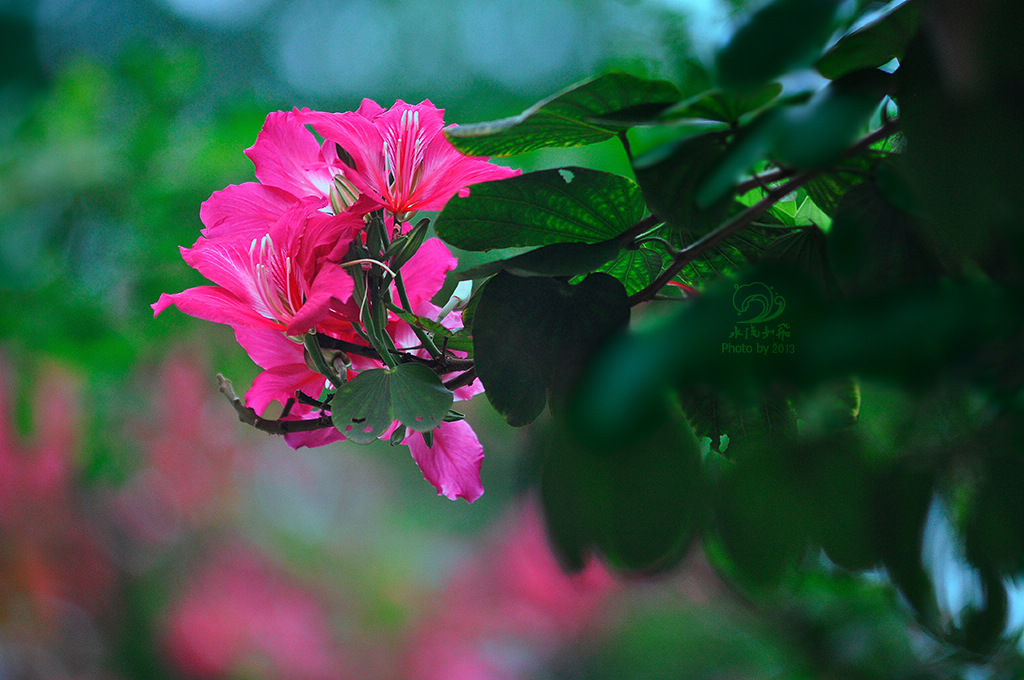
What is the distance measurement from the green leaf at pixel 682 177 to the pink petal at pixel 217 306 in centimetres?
12

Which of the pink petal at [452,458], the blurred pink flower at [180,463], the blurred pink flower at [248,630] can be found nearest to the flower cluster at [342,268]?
the pink petal at [452,458]

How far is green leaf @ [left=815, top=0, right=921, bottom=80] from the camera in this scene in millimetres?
136

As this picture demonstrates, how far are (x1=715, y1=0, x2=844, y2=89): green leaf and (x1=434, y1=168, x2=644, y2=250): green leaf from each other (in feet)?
0.26

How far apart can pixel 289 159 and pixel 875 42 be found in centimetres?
17

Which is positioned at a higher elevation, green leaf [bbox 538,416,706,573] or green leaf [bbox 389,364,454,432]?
green leaf [bbox 389,364,454,432]

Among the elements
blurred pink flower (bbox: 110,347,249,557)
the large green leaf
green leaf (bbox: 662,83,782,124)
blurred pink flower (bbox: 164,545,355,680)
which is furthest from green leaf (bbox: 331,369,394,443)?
blurred pink flower (bbox: 164,545,355,680)

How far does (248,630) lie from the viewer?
154 centimetres

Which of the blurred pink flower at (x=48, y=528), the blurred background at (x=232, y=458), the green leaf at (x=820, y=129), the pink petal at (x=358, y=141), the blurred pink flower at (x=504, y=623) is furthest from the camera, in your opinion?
the blurred pink flower at (x=504, y=623)

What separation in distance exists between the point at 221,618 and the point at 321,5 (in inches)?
94.1

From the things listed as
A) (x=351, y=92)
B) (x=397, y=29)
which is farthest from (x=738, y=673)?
(x=397, y=29)

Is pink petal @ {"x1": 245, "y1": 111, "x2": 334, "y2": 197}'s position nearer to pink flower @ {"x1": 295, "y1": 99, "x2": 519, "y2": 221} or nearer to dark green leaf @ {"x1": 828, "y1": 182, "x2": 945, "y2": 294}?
pink flower @ {"x1": 295, "y1": 99, "x2": 519, "y2": 221}

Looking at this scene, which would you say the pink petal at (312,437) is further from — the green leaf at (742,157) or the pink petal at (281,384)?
the green leaf at (742,157)

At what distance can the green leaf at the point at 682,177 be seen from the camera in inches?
5.2

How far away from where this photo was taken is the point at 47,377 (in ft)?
3.56
